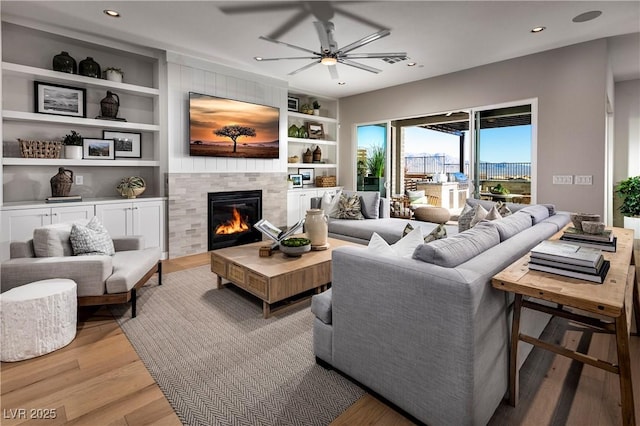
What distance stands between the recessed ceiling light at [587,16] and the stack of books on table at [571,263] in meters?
3.13

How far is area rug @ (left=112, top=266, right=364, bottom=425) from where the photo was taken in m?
1.71

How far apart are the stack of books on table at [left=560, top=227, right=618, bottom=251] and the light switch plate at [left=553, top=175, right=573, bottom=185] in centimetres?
275

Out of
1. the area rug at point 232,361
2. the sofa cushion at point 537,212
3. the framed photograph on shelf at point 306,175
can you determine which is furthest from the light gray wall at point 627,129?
the area rug at point 232,361

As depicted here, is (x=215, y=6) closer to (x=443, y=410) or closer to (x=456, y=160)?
(x=443, y=410)

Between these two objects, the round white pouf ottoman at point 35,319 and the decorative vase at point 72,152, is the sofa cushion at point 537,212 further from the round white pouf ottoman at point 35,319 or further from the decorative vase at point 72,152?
the decorative vase at point 72,152

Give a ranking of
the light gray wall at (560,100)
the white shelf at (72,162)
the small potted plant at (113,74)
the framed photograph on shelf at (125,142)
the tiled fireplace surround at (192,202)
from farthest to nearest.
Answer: the tiled fireplace surround at (192,202) < the framed photograph on shelf at (125,142) < the small potted plant at (113,74) < the light gray wall at (560,100) < the white shelf at (72,162)

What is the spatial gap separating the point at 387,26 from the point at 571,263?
3.17 meters

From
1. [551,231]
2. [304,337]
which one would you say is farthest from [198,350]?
[551,231]

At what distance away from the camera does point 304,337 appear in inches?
97.0

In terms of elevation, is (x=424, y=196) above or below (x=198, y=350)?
above

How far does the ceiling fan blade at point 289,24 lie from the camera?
340 cm

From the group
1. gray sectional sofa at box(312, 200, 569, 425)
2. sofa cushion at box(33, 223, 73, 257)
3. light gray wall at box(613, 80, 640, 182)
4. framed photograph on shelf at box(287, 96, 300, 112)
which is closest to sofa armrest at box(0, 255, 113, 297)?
sofa cushion at box(33, 223, 73, 257)

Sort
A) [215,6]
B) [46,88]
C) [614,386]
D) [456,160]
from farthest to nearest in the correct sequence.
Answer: [456,160], [46,88], [215,6], [614,386]

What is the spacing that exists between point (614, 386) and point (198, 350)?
2.51m
